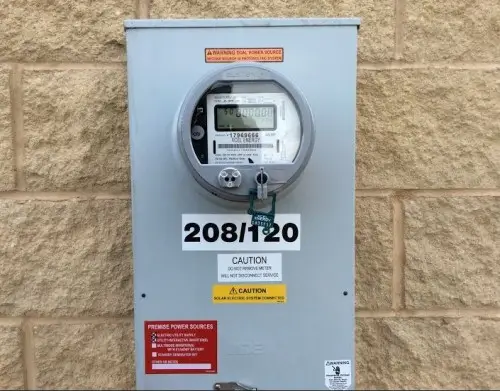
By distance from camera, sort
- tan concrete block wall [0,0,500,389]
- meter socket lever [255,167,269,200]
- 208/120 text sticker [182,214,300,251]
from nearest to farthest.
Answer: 1. meter socket lever [255,167,269,200]
2. 208/120 text sticker [182,214,300,251]
3. tan concrete block wall [0,0,500,389]

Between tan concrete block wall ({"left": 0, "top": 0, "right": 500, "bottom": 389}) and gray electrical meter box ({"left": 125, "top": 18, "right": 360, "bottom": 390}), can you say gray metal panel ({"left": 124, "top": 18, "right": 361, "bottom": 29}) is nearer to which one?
gray electrical meter box ({"left": 125, "top": 18, "right": 360, "bottom": 390})

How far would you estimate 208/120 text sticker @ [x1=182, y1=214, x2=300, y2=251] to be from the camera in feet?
5.22

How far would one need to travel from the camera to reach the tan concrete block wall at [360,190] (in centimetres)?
188

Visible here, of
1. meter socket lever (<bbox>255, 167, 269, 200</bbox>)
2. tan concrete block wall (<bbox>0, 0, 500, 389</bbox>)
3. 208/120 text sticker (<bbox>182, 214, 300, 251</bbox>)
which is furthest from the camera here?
tan concrete block wall (<bbox>0, 0, 500, 389</bbox>)

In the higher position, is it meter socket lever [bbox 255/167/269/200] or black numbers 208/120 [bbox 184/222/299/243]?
meter socket lever [bbox 255/167/269/200]

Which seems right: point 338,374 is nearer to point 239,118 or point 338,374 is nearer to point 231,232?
point 231,232

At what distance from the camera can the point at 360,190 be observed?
1.94 m

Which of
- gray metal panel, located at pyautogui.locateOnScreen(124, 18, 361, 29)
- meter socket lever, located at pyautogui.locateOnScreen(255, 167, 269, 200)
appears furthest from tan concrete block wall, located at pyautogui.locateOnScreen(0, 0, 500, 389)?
meter socket lever, located at pyautogui.locateOnScreen(255, 167, 269, 200)

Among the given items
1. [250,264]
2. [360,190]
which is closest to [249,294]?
[250,264]

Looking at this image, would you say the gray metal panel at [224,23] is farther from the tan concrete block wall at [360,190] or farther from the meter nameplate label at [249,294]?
the meter nameplate label at [249,294]

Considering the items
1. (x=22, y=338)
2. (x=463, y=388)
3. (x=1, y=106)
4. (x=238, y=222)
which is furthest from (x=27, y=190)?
(x=463, y=388)

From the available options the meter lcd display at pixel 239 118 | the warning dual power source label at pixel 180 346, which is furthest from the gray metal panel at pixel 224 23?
the warning dual power source label at pixel 180 346

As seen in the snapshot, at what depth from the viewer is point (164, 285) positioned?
63.2 inches

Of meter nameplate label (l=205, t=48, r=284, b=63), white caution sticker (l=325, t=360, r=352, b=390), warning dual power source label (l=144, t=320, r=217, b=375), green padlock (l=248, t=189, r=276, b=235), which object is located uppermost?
meter nameplate label (l=205, t=48, r=284, b=63)
